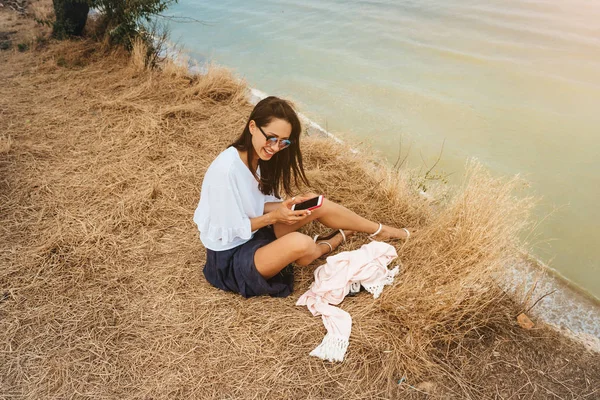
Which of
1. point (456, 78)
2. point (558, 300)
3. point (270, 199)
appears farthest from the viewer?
point (456, 78)

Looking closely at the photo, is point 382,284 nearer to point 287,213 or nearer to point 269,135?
point 287,213

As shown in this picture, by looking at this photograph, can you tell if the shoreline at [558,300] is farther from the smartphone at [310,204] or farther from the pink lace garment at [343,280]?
the smartphone at [310,204]

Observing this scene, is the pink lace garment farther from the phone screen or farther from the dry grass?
the phone screen

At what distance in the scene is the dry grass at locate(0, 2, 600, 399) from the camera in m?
2.52

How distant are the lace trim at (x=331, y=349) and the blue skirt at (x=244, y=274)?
498mm

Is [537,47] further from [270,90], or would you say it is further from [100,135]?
A: [100,135]

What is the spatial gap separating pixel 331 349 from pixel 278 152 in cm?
128

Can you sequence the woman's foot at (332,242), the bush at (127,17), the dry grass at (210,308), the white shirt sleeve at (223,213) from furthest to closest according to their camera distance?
the bush at (127,17)
the woman's foot at (332,242)
the white shirt sleeve at (223,213)
the dry grass at (210,308)

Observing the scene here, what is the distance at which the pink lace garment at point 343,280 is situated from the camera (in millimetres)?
2779

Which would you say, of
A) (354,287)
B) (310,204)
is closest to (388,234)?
(354,287)

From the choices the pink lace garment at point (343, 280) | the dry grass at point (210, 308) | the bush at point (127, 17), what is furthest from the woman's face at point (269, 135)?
the bush at point (127, 17)

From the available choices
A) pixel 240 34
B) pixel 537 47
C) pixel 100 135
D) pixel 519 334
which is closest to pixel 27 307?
pixel 100 135

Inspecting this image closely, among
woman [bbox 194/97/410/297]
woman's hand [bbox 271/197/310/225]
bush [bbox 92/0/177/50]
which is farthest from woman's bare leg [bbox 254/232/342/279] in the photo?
bush [bbox 92/0/177/50]

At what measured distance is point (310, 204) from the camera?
116 inches
